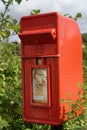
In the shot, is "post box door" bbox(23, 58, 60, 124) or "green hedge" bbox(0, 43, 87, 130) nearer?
"post box door" bbox(23, 58, 60, 124)

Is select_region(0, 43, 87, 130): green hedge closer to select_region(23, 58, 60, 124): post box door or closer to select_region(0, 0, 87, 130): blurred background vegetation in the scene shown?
select_region(0, 0, 87, 130): blurred background vegetation

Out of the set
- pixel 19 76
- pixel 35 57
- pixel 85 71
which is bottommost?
pixel 85 71

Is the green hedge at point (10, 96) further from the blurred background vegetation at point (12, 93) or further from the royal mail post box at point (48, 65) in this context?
the royal mail post box at point (48, 65)

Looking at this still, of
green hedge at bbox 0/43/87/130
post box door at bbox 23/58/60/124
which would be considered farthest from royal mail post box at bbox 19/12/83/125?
green hedge at bbox 0/43/87/130

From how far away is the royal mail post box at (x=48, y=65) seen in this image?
4.89m

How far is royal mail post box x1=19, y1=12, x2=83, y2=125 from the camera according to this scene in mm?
4887

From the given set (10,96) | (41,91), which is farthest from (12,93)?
(41,91)

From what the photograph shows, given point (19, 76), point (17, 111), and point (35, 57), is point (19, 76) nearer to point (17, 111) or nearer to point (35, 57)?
point (17, 111)

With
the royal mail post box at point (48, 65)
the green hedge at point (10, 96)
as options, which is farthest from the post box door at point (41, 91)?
the green hedge at point (10, 96)

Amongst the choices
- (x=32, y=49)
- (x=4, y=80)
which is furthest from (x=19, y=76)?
(x=32, y=49)

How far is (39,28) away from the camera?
16.5ft

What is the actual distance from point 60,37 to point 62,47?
0.11 m

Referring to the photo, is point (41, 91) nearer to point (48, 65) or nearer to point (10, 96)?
point (48, 65)

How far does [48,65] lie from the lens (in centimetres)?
495
